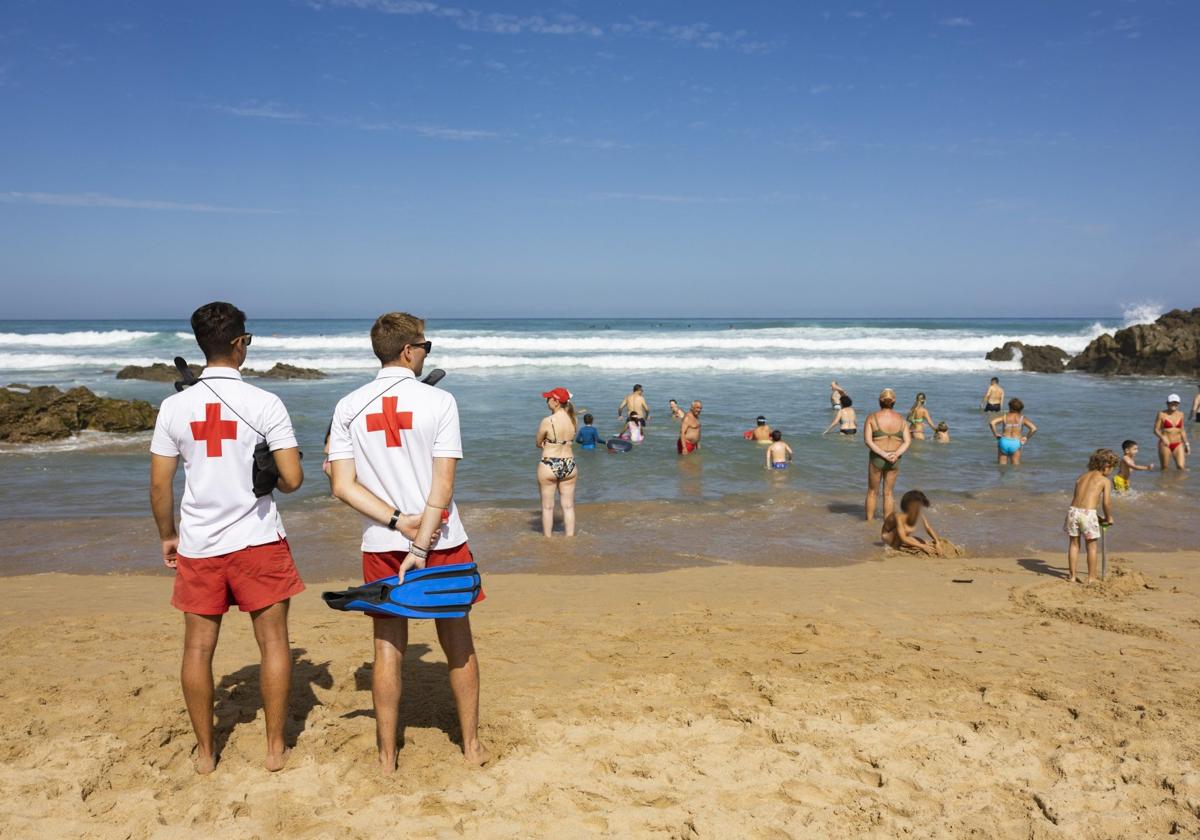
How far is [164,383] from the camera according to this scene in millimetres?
30812

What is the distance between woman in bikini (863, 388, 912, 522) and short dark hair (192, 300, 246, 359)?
831cm

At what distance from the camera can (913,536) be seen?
9.32m

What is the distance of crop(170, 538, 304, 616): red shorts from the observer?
3.55 metres

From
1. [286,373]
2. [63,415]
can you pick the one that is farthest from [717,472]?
[286,373]

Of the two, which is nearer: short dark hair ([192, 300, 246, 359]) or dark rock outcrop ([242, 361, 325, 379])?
short dark hair ([192, 300, 246, 359])

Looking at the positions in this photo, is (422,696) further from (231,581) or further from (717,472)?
(717,472)

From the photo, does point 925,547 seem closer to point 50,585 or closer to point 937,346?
point 50,585

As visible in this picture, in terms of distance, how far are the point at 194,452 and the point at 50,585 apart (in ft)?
17.9

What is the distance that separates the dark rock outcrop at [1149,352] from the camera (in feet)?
108

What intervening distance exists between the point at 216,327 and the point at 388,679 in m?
1.67

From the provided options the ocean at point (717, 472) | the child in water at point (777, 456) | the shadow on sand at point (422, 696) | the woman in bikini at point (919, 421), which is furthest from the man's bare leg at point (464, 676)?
the woman in bikini at point (919, 421)

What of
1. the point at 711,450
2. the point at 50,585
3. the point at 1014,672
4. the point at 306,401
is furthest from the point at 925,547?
the point at 306,401

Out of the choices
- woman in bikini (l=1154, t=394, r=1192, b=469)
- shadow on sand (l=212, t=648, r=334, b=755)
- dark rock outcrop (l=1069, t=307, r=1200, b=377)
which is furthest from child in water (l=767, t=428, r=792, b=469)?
dark rock outcrop (l=1069, t=307, r=1200, b=377)

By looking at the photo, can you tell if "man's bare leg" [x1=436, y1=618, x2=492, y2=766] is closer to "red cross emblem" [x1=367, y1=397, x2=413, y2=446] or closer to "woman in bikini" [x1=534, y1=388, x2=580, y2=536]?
"red cross emblem" [x1=367, y1=397, x2=413, y2=446]
